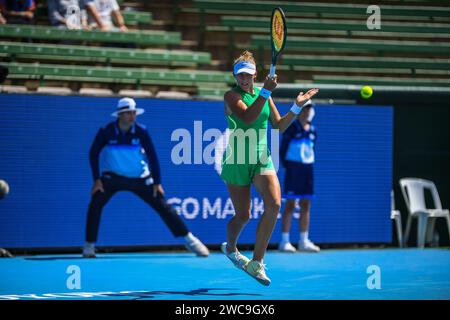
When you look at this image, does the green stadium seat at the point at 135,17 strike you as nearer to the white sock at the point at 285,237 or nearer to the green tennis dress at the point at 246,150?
the white sock at the point at 285,237

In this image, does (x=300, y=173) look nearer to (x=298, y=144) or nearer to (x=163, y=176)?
(x=298, y=144)

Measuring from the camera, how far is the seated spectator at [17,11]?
14906 mm

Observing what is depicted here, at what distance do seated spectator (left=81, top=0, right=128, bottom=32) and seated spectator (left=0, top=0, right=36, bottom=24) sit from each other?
0.90 meters

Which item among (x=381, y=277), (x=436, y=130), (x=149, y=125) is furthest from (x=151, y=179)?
(x=436, y=130)

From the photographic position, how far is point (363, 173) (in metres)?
14.2

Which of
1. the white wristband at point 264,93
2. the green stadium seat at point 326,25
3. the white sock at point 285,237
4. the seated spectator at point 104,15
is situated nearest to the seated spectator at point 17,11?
the seated spectator at point 104,15

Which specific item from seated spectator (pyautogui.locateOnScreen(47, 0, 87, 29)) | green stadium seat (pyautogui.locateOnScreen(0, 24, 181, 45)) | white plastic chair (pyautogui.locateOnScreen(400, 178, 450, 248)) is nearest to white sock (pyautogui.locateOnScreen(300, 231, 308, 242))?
white plastic chair (pyautogui.locateOnScreen(400, 178, 450, 248))

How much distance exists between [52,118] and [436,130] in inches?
237

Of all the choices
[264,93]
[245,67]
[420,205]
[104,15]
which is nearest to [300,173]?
[420,205]

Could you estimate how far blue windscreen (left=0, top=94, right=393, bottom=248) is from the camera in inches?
492

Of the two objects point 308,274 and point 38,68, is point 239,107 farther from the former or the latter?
point 38,68

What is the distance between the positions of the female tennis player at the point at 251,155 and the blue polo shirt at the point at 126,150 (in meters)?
3.58

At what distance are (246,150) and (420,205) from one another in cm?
655

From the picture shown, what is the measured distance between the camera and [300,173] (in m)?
13.5
